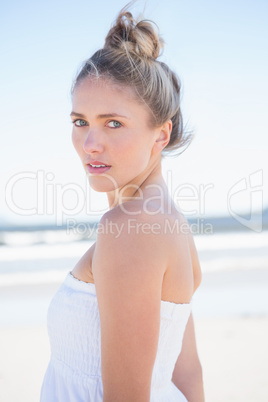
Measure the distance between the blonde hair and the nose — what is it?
0.72ft

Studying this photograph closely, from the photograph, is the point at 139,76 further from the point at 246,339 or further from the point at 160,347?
the point at 246,339

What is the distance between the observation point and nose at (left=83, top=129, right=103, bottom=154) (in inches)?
59.9

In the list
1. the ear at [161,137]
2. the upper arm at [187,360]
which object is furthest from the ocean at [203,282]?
the ear at [161,137]

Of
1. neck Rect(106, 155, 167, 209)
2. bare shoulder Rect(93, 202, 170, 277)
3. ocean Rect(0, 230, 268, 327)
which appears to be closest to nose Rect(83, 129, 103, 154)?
neck Rect(106, 155, 167, 209)

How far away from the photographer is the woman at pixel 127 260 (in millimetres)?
1169

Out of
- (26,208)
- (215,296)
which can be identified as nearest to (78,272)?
(215,296)

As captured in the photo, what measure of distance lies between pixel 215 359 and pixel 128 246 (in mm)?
3663

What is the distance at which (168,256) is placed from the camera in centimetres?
124

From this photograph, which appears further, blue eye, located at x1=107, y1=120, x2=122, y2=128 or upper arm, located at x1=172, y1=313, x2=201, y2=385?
upper arm, located at x1=172, y1=313, x2=201, y2=385

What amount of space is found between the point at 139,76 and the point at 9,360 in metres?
3.98

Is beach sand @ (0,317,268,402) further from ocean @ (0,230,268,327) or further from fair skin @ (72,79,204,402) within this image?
fair skin @ (72,79,204,402)

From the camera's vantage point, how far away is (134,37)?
66.4 inches

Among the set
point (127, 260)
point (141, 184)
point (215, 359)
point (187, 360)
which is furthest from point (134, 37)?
point (215, 359)

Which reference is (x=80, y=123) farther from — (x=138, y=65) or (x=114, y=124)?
(x=138, y=65)
